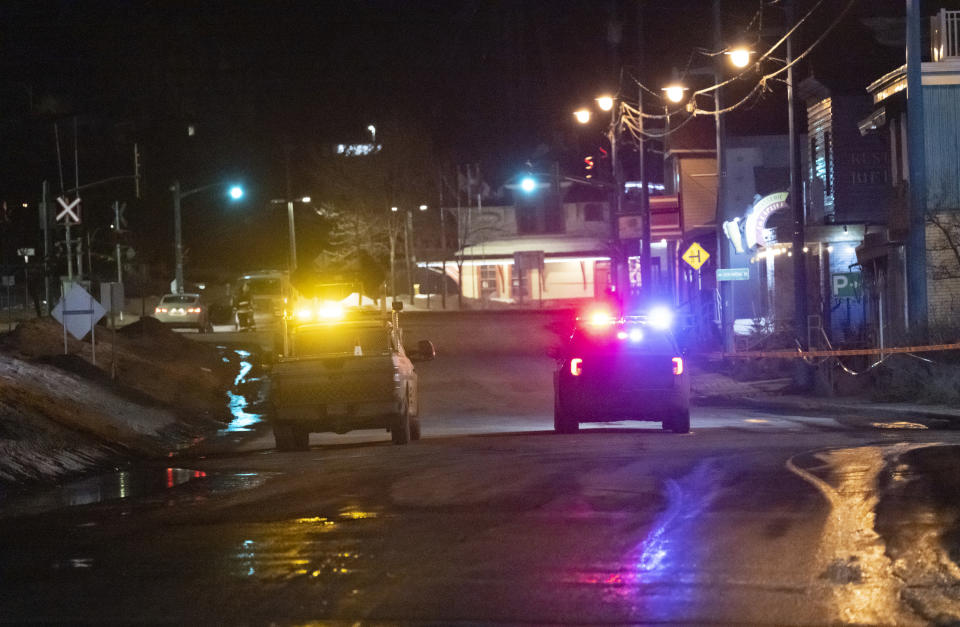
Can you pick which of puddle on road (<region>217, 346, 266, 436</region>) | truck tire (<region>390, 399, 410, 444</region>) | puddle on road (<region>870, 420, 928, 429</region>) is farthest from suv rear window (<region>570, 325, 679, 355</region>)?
puddle on road (<region>217, 346, 266, 436</region>)

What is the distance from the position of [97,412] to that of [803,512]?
602 inches

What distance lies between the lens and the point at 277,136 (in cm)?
8650

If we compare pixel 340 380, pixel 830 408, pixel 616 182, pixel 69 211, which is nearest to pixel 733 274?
pixel 830 408

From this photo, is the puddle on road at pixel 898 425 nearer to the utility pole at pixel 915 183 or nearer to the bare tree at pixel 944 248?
the utility pole at pixel 915 183

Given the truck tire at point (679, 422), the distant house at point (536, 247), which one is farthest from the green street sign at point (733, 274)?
the distant house at point (536, 247)

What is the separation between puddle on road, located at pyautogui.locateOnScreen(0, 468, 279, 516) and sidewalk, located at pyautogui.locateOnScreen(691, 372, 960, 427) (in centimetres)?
1246

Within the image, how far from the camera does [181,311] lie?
50500 millimetres

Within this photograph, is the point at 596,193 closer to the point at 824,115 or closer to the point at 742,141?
the point at 742,141

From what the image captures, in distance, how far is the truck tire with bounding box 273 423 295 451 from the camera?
18.9 m

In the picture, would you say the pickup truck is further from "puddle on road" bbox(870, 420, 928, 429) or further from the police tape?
the police tape

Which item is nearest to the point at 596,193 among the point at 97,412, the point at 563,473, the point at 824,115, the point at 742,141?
the point at 742,141

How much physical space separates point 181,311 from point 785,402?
2982cm

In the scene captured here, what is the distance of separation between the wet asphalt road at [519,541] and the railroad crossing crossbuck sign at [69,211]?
3022cm

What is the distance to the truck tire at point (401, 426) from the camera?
18781 mm
